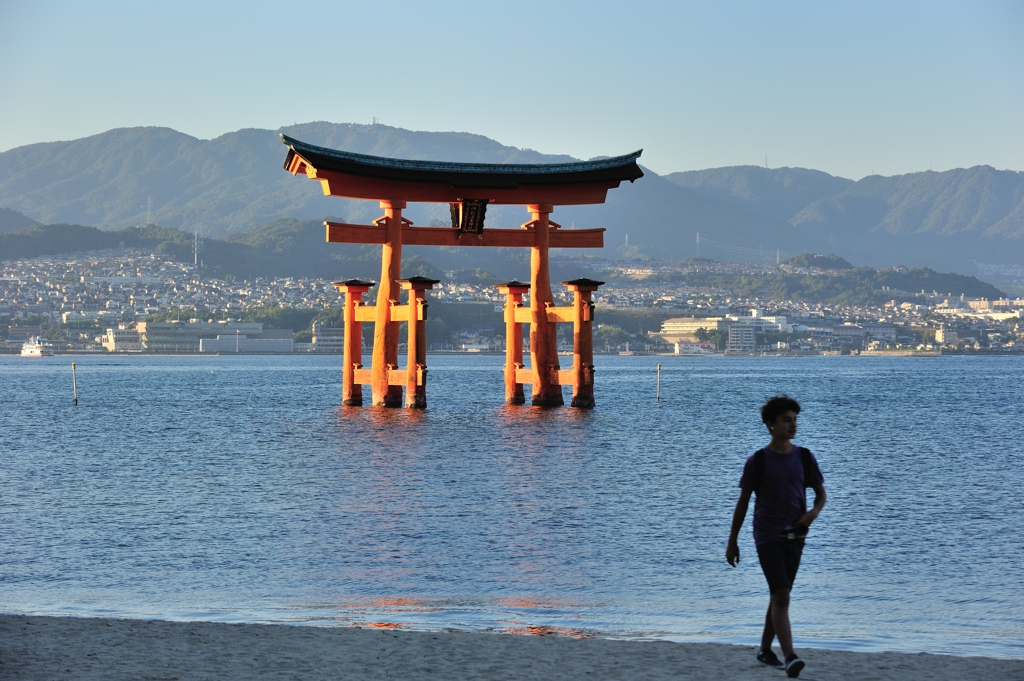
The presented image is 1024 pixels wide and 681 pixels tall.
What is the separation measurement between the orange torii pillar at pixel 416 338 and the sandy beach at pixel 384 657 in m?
34.3

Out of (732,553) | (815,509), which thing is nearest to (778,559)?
(732,553)

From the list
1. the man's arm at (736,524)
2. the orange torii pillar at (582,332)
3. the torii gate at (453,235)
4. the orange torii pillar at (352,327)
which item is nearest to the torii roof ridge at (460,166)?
the torii gate at (453,235)

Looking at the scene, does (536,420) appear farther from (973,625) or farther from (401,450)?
(973,625)

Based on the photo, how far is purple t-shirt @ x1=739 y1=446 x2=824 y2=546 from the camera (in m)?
9.84

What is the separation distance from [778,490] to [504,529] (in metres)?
11.4

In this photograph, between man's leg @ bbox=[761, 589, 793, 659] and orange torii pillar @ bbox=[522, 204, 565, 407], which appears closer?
man's leg @ bbox=[761, 589, 793, 659]

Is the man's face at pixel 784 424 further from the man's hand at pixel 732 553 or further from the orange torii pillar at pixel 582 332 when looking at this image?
the orange torii pillar at pixel 582 332

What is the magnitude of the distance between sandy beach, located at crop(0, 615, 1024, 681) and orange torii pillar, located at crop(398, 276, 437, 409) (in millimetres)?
34296

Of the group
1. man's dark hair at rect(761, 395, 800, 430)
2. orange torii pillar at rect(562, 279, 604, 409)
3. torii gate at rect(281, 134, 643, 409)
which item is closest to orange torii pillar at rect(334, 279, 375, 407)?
torii gate at rect(281, 134, 643, 409)

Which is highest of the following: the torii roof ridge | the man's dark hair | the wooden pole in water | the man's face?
the torii roof ridge

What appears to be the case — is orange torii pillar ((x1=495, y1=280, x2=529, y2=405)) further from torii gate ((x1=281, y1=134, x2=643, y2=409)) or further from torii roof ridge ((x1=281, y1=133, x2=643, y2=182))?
torii roof ridge ((x1=281, y1=133, x2=643, y2=182))

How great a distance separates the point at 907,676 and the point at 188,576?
9.38 metres

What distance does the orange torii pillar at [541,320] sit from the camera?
49750 millimetres

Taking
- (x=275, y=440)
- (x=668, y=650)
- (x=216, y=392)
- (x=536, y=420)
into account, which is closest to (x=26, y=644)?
(x=668, y=650)
